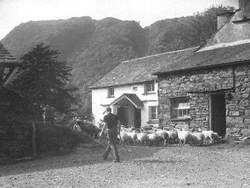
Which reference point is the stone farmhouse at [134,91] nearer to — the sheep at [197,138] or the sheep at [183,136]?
the sheep at [183,136]

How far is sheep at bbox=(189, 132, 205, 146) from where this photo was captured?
73.7 feet

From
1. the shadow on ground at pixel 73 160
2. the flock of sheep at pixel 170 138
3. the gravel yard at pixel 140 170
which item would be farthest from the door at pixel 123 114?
the gravel yard at pixel 140 170

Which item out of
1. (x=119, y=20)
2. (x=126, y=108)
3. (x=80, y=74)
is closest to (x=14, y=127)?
(x=126, y=108)

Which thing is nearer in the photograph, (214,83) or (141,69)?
(214,83)

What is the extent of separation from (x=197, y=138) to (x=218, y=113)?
436cm

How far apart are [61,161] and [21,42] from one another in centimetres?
10631

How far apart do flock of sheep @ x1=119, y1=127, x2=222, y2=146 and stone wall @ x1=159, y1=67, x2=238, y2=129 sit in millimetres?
2443

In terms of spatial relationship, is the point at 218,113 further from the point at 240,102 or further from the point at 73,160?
the point at 73,160

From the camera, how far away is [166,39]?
88625 millimetres

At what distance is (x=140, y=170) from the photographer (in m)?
13.6

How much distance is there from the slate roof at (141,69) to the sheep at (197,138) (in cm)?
1506

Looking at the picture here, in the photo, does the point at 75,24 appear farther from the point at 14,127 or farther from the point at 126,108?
the point at 14,127

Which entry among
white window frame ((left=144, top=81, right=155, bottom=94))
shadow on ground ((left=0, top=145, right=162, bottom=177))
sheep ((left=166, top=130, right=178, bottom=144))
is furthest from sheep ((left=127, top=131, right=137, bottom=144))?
white window frame ((left=144, top=81, right=155, bottom=94))

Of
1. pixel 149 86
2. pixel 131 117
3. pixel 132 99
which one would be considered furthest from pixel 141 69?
pixel 131 117
